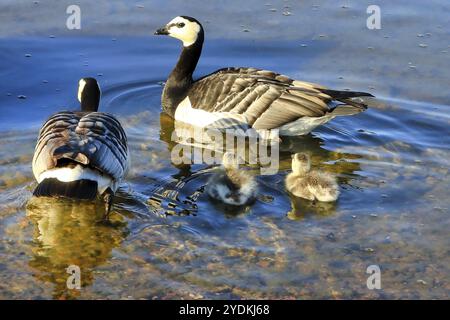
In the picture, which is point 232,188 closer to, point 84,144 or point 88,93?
point 84,144

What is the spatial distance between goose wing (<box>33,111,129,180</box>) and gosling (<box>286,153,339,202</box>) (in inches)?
64.2

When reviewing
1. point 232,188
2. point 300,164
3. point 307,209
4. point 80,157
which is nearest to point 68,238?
point 80,157

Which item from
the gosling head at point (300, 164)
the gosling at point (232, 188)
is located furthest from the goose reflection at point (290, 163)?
the gosling head at point (300, 164)

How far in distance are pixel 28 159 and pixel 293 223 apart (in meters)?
2.93

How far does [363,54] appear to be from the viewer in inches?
444

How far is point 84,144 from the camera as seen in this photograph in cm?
686

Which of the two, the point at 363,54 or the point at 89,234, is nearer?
the point at 89,234

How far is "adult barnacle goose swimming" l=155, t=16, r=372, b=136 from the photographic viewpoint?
363 inches

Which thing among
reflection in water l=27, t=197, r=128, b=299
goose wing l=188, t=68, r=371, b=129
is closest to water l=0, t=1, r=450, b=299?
reflection in water l=27, t=197, r=128, b=299

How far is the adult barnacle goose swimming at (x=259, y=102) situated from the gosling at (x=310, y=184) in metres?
1.51

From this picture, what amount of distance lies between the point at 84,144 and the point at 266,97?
10.1 feet

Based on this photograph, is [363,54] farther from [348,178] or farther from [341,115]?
[348,178]
